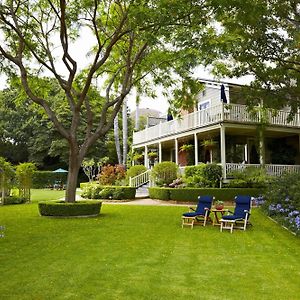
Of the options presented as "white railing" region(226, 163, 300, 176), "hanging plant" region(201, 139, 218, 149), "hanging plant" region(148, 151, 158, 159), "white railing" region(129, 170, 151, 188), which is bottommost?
"white railing" region(129, 170, 151, 188)

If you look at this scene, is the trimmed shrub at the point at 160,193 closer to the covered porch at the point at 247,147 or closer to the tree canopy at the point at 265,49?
the covered porch at the point at 247,147

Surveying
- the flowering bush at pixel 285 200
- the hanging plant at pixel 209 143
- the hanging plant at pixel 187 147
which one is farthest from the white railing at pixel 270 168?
the flowering bush at pixel 285 200

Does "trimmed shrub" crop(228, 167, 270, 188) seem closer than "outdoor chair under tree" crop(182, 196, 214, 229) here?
No

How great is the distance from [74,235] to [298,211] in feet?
22.9

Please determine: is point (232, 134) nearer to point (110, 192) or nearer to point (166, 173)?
point (166, 173)

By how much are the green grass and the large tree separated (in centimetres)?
572

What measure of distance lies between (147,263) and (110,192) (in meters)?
17.1

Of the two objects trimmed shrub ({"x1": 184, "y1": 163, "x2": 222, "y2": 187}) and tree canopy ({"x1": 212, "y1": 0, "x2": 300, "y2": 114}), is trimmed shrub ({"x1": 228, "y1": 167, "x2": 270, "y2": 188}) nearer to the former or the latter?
trimmed shrub ({"x1": 184, "y1": 163, "x2": 222, "y2": 187})

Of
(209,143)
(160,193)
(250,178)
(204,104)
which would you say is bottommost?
(160,193)

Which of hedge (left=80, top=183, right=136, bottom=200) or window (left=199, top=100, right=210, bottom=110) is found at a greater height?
window (left=199, top=100, right=210, bottom=110)

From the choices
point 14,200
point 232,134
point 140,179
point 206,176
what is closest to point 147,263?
point 206,176

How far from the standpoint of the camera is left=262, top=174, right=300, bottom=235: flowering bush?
12.2 meters

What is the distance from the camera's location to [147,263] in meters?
7.29

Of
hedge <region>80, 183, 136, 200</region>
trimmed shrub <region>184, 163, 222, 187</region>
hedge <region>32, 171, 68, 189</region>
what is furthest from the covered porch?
hedge <region>32, 171, 68, 189</region>
